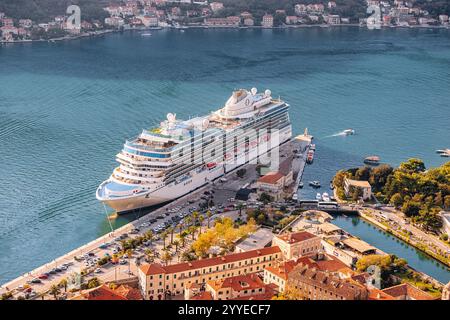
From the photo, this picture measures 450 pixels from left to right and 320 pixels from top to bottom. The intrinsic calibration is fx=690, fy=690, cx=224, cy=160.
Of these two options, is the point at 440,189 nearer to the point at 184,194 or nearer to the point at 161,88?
the point at 184,194

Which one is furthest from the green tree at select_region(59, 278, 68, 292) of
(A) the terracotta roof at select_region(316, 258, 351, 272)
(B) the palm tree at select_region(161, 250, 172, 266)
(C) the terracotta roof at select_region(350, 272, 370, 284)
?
(C) the terracotta roof at select_region(350, 272, 370, 284)

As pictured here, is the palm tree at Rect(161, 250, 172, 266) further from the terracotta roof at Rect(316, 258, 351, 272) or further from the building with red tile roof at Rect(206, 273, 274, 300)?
the terracotta roof at Rect(316, 258, 351, 272)

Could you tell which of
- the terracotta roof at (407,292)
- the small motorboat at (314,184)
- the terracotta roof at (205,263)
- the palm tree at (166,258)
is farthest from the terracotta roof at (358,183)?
the palm tree at (166,258)

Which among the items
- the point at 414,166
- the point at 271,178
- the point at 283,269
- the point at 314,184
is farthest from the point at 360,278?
the point at 414,166

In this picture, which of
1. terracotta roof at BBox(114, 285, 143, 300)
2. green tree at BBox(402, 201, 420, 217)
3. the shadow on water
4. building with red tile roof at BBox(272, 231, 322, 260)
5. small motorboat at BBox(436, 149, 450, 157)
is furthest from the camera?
small motorboat at BBox(436, 149, 450, 157)

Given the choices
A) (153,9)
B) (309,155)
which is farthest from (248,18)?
(309,155)

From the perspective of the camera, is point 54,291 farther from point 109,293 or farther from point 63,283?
point 109,293
